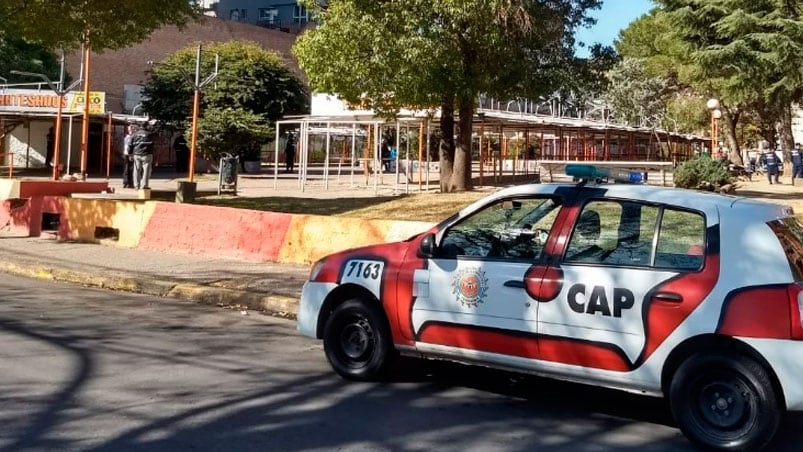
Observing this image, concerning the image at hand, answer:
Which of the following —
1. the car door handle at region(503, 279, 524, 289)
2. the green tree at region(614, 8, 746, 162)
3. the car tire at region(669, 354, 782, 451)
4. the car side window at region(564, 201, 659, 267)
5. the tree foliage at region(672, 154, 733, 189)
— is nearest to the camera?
the car tire at region(669, 354, 782, 451)

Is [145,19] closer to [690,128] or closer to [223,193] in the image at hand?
[223,193]

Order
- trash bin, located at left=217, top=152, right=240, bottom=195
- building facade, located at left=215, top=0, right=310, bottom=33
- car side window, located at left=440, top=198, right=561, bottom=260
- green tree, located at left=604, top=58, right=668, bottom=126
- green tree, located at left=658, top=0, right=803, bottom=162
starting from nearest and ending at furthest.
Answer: car side window, located at left=440, top=198, right=561, bottom=260 → trash bin, located at left=217, top=152, right=240, bottom=195 → green tree, located at left=658, top=0, right=803, bottom=162 → green tree, located at left=604, top=58, right=668, bottom=126 → building facade, located at left=215, top=0, right=310, bottom=33

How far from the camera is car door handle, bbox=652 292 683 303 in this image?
5.27 metres

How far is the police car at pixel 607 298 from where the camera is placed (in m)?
5.11

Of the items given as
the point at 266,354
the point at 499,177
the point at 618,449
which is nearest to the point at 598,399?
the point at 618,449

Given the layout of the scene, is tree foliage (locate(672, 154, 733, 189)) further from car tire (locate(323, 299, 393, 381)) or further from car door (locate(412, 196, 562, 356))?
car tire (locate(323, 299, 393, 381))

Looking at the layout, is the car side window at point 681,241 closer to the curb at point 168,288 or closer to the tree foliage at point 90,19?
the curb at point 168,288

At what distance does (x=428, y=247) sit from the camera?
6.38 metres

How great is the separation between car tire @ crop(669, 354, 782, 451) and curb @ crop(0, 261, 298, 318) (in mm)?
5595

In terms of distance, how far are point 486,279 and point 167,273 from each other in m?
7.48

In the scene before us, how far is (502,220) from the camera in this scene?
21.0ft

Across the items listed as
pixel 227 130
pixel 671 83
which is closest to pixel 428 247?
pixel 227 130

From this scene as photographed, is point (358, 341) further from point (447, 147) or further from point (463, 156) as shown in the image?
point (447, 147)

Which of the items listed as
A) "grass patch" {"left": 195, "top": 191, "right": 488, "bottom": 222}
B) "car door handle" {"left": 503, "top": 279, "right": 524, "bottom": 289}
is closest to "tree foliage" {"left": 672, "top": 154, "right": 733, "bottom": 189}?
"grass patch" {"left": 195, "top": 191, "right": 488, "bottom": 222}
